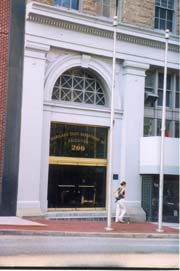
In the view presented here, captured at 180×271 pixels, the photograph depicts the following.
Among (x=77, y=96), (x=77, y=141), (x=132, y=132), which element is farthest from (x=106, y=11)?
(x=77, y=141)

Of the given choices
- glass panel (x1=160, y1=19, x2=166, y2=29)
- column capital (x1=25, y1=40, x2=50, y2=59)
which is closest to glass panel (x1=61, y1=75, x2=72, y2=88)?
column capital (x1=25, y1=40, x2=50, y2=59)

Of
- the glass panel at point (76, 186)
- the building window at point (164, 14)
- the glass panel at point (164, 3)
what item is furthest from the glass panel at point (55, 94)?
the glass panel at point (164, 3)

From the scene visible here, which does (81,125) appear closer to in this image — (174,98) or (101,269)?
(174,98)

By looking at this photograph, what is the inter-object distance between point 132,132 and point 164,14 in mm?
6256

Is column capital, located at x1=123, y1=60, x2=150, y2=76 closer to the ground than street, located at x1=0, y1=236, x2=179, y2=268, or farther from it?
farther from it

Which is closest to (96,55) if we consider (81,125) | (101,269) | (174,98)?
(81,125)

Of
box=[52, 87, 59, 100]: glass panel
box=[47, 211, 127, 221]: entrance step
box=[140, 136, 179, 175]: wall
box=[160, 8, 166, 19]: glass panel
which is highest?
box=[160, 8, 166, 19]: glass panel

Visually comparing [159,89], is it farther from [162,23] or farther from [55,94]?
[55,94]

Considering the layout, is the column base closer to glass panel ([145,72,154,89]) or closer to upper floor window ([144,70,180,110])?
upper floor window ([144,70,180,110])

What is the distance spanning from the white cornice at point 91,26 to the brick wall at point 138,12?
1.45ft

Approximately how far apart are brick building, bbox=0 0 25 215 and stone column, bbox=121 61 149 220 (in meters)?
5.42

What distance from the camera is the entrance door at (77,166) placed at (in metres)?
23.5

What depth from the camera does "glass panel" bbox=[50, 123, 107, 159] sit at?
23.6 meters

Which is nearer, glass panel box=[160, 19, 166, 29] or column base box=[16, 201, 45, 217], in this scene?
column base box=[16, 201, 45, 217]
